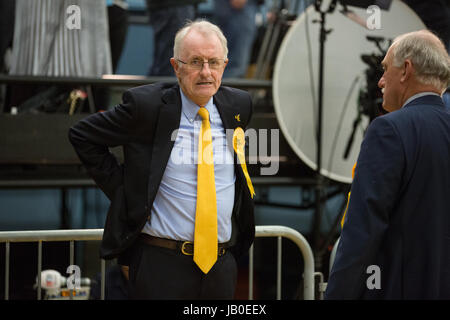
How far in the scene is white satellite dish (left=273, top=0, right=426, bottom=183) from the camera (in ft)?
13.6

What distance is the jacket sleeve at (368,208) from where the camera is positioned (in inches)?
71.7

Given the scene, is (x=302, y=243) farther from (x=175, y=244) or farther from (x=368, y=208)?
(x=368, y=208)

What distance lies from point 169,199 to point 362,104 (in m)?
2.31

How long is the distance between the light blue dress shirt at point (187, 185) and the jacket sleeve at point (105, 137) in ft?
0.64

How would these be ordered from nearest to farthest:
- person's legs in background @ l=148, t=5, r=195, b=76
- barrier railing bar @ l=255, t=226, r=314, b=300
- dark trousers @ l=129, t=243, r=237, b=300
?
dark trousers @ l=129, t=243, r=237, b=300, barrier railing bar @ l=255, t=226, r=314, b=300, person's legs in background @ l=148, t=5, r=195, b=76

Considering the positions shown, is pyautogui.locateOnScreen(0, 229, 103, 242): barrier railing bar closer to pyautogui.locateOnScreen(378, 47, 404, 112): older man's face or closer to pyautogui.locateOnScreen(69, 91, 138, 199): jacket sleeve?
pyautogui.locateOnScreen(69, 91, 138, 199): jacket sleeve

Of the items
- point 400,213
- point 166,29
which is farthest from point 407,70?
point 166,29

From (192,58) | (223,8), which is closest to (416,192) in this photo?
(192,58)

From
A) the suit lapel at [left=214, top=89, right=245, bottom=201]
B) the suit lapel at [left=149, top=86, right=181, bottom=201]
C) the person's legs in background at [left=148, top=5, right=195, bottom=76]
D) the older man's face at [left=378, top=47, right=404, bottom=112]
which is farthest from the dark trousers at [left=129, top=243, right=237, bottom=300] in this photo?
the person's legs in background at [left=148, top=5, right=195, bottom=76]

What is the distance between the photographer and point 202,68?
7.15ft

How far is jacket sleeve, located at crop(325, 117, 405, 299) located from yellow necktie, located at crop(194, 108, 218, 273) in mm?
471

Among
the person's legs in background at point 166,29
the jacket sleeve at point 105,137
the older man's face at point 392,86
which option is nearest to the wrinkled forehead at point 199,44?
the jacket sleeve at point 105,137

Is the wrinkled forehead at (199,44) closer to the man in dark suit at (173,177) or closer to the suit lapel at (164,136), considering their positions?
the man in dark suit at (173,177)
